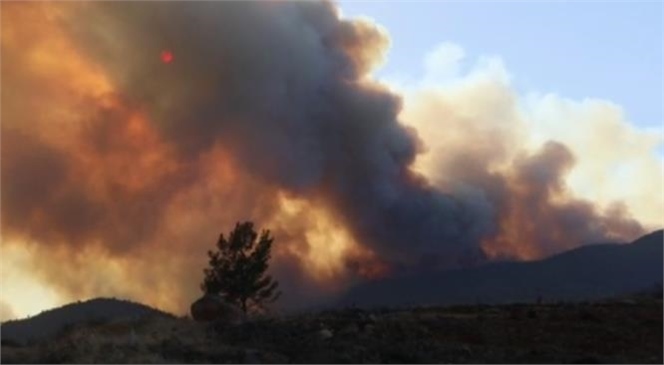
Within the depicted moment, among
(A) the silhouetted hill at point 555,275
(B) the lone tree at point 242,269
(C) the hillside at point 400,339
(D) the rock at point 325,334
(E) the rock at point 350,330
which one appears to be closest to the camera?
(C) the hillside at point 400,339

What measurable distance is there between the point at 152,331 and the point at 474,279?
14834 centimetres

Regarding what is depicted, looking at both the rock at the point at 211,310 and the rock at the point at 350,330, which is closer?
the rock at the point at 350,330

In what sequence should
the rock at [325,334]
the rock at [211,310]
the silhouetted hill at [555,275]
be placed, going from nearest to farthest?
the rock at [325,334]
the rock at [211,310]
the silhouetted hill at [555,275]

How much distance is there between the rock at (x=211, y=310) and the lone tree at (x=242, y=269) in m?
21.5

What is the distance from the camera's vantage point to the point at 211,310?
36.5 metres

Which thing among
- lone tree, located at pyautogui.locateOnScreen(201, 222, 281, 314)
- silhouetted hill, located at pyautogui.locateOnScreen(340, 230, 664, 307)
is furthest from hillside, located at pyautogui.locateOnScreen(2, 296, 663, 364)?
silhouetted hill, located at pyautogui.locateOnScreen(340, 230, 664, 307)

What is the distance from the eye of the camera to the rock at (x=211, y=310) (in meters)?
36.0

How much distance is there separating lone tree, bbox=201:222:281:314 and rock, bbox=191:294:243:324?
21454mm

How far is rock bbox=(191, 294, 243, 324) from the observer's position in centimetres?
3603

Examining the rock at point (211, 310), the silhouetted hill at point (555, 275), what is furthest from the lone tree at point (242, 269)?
the silhouetted hill at point (555, 275)

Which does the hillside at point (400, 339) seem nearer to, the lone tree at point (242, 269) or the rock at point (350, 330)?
the rock at point (350, 330)

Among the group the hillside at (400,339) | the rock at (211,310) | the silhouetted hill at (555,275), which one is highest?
the silhouetted hill at (555,275)

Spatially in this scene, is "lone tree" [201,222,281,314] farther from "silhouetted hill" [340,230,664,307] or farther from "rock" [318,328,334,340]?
"silhouetted hill" [340,230,664,307]

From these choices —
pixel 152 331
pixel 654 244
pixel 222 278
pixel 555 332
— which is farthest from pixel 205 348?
pixel 654 244
